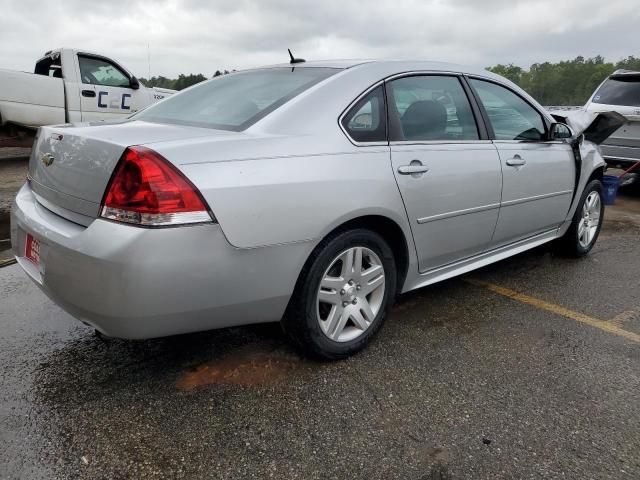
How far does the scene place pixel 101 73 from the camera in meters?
9.40

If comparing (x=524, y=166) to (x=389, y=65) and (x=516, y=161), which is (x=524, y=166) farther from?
(x=389, y=65)

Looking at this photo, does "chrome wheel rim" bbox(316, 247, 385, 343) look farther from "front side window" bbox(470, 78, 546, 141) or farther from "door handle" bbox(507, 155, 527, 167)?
"front side window" bbox(470, 78, 546, 141)

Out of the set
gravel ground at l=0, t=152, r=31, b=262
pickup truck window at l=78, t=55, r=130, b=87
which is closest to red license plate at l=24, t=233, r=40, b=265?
gravel ground at l=0, t=152, r=31, b=262

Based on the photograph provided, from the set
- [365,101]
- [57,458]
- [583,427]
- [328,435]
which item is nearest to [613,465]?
[583,427]

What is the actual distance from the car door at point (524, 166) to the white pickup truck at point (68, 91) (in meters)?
7.86

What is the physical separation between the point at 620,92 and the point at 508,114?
513 cm

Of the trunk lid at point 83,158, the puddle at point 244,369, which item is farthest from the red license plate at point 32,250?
the puddle at point 244,369

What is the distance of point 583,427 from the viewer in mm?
2137

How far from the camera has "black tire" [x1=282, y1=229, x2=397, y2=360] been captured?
7.64 feet

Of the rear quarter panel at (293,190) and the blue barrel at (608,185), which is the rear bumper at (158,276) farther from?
the blue barrel at (608,185)

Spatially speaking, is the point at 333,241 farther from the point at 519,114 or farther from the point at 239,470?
the point at 519,114

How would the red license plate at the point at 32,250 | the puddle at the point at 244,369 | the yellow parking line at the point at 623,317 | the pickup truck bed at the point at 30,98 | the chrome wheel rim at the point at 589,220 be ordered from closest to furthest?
1. the red license plate at the point at 32,250
2. the puddle at the point at 244,369
3. the yellow parking line at the point at 623,317
4. the chrome wheel rim at the point at 589,220
5. the pickup truck bed at the point at 30,98

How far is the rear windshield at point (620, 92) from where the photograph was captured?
7266 mm

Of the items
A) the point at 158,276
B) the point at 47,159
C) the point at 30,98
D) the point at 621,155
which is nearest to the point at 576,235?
the point at 158,276
